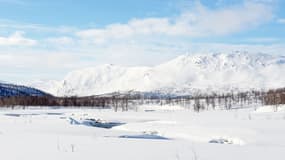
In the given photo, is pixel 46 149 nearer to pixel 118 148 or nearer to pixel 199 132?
pixel 118 148

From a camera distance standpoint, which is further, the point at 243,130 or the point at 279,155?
the point at 243,130

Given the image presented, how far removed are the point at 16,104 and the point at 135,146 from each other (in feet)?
412

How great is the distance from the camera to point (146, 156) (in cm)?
911

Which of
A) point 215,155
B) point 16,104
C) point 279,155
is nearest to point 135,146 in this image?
point 215,155

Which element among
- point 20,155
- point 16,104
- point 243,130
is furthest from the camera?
point 16,104

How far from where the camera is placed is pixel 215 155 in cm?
905

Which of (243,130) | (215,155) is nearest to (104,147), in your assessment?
(215,155)

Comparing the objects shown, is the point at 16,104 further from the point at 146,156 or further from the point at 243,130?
the point at 146,156

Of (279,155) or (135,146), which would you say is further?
(135,146)

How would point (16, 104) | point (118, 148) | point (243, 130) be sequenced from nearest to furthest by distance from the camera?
point (118, 148) → point (243, 130) → point (16, 104)

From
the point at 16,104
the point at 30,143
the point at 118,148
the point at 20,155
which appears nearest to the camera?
the point at 20,155

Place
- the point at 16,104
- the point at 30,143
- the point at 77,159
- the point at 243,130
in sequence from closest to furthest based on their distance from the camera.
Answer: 1. the point at 77,159
2. the point at 30,143
3. the point at 243,130
4. the point at 16,104

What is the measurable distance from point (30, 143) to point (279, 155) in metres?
6.22

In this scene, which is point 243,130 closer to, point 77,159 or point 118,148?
point 118,148
